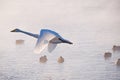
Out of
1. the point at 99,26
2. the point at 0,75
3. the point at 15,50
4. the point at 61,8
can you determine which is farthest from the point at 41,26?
the point at 15,50

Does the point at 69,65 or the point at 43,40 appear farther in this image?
the point at 69,65

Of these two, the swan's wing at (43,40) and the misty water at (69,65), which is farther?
the misty water at (69,65)

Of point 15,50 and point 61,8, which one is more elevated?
point 61,8

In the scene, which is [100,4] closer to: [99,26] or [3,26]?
[99,26]

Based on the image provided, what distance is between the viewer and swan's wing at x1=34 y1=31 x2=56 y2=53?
302 cm

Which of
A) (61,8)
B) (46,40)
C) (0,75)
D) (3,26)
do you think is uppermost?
(61,8)

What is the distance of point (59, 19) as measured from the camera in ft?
16.4

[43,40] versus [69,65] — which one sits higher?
[43,40]

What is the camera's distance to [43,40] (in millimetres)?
3076

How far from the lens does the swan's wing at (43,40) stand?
119 inches

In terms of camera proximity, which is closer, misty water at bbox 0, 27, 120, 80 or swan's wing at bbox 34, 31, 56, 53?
swan's wing at bbox 34, 31, 56, 53

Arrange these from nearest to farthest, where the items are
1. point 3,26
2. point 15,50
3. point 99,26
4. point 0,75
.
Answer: point 3,26, point 99,26, point 0,75, point 15,50

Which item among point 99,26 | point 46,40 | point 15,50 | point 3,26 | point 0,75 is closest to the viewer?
point 46,40

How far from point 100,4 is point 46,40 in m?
2.05
